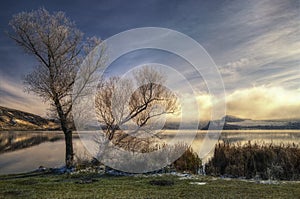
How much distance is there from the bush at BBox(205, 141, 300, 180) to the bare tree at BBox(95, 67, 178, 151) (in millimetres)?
4867

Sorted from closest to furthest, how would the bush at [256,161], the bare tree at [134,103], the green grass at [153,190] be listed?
the green grass at [153,190] < the bush at [256,161] < the bare tree at [134,103]

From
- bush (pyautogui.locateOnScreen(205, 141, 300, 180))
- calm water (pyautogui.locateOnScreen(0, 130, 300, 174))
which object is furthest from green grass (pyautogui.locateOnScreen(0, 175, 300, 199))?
calm water (pyautogui.locateOnScreen(0, 130, 300, 174))

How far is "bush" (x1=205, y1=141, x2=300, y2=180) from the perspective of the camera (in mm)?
12641

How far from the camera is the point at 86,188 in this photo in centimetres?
907

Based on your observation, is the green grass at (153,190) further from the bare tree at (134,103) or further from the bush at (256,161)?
the bare tree at (134,103)

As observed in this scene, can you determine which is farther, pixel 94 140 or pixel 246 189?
pixel 94 140

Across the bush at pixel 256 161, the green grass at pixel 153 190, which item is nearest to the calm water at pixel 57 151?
the bush at pixel 256 161

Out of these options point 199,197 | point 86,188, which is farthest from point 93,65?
point 199,197

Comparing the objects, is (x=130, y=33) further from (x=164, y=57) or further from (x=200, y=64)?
(x=200, y=64)

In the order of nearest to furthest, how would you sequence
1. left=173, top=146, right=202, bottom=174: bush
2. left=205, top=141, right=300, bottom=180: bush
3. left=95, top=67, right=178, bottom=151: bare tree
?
left=205, top=141, right=300, bottom=180: bush → left=173, top=146, right=202, bottom=174: bush → left=95, top=67, right=178, bottom=151: bare tree

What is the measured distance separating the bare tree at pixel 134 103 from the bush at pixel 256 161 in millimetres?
4867

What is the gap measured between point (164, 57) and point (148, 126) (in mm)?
4879

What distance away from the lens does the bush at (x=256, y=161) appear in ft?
41.5

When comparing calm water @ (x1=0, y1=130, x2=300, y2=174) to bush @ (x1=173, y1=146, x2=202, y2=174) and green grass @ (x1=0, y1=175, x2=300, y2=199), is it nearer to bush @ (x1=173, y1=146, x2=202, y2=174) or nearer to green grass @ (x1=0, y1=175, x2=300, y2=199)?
bush @ (x1=173, y1=146, x2=202, y2=174)
